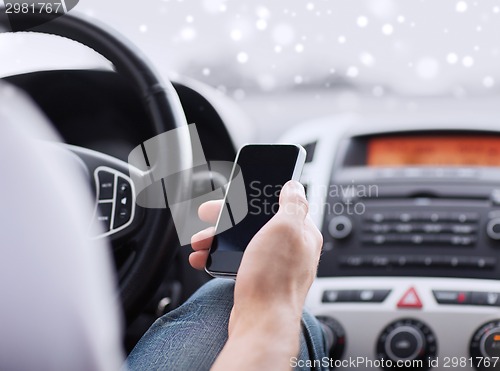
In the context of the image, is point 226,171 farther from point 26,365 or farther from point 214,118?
point 26,365

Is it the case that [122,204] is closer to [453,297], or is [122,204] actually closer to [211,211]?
[211,211]

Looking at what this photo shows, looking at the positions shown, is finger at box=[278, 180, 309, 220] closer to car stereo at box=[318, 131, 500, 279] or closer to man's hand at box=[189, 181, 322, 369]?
man's hand at box=[189, 181, 322, 369]

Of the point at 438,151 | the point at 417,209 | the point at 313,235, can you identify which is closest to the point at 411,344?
the point at 417,209

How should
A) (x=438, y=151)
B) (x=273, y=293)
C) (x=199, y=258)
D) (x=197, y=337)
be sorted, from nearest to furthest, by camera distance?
(x=273, y=293), (x=197, y=337), (x=199, y=258), (x=438, y=151)

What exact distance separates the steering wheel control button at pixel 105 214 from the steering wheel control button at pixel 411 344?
41 cm

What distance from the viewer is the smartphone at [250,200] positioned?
69cm

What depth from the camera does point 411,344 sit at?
90 centimetres

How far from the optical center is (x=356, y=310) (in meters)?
0.92

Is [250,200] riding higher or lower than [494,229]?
higher

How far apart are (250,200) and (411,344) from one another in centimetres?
35

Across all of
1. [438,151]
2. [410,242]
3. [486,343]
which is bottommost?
[486,343]

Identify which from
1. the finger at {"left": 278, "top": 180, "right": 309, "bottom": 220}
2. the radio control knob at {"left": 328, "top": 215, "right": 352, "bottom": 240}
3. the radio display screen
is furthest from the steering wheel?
the radio display screen

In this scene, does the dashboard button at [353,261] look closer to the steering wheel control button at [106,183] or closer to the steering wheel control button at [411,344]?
the steering wheel control button at [411,344]

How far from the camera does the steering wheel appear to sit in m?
0.73
